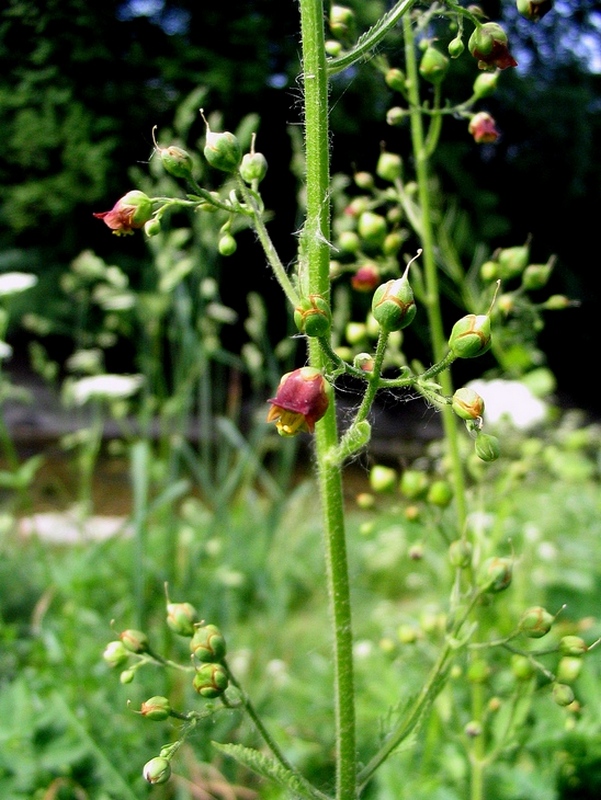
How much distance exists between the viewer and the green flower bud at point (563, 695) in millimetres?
745

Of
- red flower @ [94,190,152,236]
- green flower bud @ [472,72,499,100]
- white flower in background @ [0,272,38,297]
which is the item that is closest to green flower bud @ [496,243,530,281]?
green flower bud @ [472,72,499,100]

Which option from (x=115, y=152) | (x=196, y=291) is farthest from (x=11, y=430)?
(x=196, y=291)

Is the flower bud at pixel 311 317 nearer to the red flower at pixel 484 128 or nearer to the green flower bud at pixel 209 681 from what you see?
the green flower bud at pixel 209 681

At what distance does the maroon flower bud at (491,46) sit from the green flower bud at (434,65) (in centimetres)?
23

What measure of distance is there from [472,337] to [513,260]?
52cm

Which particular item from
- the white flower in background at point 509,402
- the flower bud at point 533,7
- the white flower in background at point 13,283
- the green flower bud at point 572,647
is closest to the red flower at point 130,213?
the flower bud at point 533,7

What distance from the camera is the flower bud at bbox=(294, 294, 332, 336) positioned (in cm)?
52

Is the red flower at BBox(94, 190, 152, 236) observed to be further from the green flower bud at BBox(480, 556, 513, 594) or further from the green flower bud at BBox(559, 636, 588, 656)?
the green flower bud at BBox(559, 636, 588, 656)

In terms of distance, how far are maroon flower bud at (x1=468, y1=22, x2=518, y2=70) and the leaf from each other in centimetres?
62

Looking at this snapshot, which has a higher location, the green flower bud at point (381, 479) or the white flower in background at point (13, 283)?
the white flower in background at point (13, 283)

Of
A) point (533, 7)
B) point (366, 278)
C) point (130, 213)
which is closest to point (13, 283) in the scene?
point (366, 278)

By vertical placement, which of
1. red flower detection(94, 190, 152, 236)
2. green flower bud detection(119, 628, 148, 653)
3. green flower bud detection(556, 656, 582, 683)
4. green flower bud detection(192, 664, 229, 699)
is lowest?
green flower bud detection(556, 656, 582, 683)

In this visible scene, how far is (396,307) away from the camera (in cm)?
51

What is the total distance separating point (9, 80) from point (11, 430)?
4148mm
